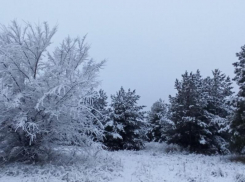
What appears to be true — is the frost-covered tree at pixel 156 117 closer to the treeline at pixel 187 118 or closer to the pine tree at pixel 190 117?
the treeline at pixel 187 118

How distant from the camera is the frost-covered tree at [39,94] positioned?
10508 millimetres

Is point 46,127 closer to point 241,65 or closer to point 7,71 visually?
point 7,71

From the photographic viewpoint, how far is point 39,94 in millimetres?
10867

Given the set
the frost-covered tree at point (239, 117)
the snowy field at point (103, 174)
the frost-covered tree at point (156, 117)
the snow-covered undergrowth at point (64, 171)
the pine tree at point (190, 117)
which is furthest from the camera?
the frost-covered tree at point (156, 117)

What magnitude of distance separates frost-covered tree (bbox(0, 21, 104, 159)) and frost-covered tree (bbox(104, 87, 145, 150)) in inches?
507

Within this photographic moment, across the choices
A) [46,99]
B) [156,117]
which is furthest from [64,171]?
[156,117]

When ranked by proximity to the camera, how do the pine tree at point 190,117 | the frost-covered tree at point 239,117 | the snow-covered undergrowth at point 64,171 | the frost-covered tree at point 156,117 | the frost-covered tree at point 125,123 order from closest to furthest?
the snow-covered undergrowth at point 64,171 → the frost-covered tree at point 239,117 → the pine tree at point 190,117 → the frost-covered tree at point 125,123 → the frost-covered tree at point 156,117

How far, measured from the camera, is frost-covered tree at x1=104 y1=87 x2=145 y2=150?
25.2m

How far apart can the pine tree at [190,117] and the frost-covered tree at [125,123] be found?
357 centimetres

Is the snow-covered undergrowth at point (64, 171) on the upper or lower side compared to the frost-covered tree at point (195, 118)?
lower

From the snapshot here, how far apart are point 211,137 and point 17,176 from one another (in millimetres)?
18268

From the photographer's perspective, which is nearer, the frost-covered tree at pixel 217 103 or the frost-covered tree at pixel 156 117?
the frost-covered tree at pixel 217 103

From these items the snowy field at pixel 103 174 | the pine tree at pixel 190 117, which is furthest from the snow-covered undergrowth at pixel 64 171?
the pine tree at pixel 190 117

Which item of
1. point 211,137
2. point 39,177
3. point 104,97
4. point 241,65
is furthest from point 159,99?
point 39,177
